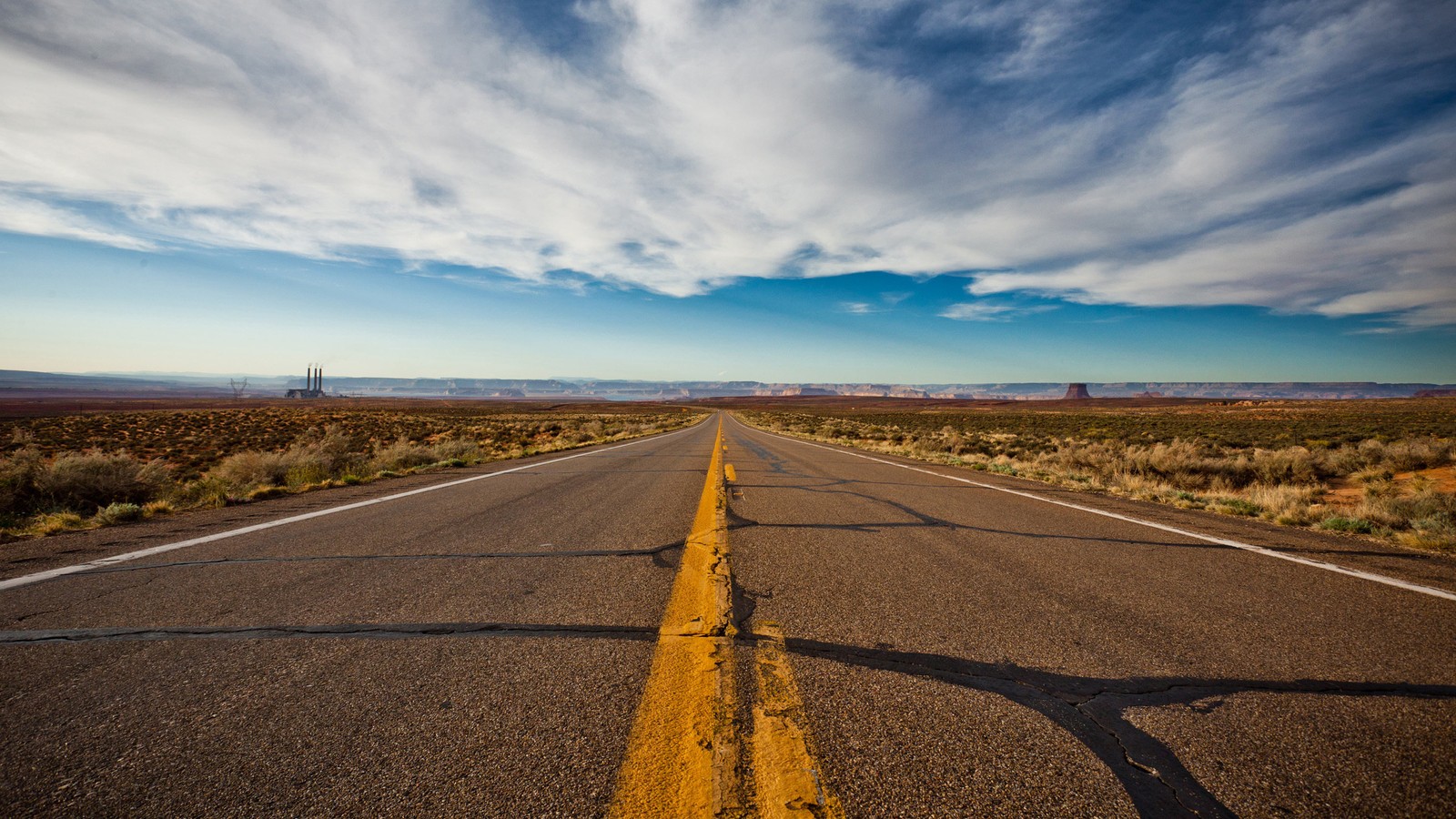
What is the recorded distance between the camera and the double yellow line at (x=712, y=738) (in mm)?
1462

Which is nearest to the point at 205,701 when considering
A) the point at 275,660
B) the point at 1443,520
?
the point at 275,660

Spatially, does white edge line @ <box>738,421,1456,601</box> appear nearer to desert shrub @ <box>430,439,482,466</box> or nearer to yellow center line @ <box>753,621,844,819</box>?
yellow center line @ <box>753,621,844,819</box>

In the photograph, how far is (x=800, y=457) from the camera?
13.8 meters

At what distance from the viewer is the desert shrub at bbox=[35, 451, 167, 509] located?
6.96m

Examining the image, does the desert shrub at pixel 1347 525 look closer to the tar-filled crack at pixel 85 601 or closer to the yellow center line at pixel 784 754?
the yellow center line at pixel 784 754

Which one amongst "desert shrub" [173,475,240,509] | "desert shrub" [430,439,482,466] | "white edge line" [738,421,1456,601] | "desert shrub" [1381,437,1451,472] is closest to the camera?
"white edge line" [738,421,1456,601]

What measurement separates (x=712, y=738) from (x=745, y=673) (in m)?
0.47

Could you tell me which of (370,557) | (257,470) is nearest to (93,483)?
(257,470)

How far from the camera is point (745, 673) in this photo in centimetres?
221

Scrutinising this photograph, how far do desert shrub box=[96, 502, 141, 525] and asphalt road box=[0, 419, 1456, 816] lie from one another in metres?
0.93

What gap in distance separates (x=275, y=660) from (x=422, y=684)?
75cm

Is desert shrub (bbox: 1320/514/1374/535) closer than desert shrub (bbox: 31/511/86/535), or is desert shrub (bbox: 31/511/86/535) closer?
desert shrub (bbox: 31/511/86/535)

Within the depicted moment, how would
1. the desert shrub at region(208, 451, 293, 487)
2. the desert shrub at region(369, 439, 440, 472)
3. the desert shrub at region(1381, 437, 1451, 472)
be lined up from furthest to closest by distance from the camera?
the desert shrub at region(1381, 437, 1451, 472) < the desert shrub at region(369, 439, 440, 472) < the desert shrub at region(208, 451, 293, 487)

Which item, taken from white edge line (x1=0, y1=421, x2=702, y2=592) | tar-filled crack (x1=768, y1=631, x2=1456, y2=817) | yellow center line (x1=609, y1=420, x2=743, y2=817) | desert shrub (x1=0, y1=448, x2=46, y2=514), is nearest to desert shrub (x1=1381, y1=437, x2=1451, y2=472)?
tar-filled crack (x1=768, y1=631, x2=1456, y2=817)
